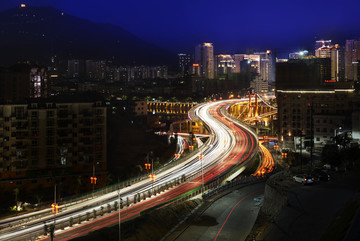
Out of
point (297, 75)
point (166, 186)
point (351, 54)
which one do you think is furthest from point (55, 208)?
point (351, 54)

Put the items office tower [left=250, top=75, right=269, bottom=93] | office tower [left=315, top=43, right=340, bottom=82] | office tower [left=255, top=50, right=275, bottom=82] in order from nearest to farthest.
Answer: office tower [left=315, top=43, right=340, bottom=82] → office tower [left=250, top=75, right=269, bottom=93] → office tower [left=255, top=50, right=275, bottom=82]

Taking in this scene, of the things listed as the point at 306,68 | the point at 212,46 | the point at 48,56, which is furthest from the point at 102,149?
the point at 212,46

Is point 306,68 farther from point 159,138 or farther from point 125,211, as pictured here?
point 125,211

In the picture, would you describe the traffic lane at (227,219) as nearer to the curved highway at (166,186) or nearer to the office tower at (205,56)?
the curved highway at (166,186)

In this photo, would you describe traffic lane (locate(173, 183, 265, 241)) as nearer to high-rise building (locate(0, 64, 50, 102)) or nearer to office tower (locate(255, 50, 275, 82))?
high-rise building (locate(0, 64, 50, 102))

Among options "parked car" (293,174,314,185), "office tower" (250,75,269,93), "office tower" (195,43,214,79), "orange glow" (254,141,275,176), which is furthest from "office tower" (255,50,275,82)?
"parked car" (293,174,314,185)

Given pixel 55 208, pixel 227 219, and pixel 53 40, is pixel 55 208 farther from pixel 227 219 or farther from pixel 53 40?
pixel 53 40

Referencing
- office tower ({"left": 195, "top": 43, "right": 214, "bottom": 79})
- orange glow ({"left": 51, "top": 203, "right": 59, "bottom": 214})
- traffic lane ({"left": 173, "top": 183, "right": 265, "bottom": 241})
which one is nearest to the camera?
traffic lane ({"left": 173, "top": 183, "right": 265, "bottom": 241})
